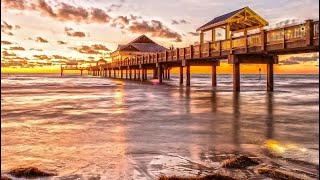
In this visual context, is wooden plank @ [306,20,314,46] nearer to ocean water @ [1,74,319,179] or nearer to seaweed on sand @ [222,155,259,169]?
ocean water @ [1,74,319,179]

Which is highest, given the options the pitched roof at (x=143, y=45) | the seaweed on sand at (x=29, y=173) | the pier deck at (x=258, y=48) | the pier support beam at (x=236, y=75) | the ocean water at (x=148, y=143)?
the pitched roof at (x=143, y=45)

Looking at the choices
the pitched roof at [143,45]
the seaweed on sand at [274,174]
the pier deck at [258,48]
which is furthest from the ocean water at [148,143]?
the pitched roof at [143,45]

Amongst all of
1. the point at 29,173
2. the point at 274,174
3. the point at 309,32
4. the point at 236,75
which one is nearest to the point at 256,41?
the point at 309,32

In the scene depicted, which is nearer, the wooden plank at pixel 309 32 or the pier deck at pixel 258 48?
the wooden plank at pixel 309 32

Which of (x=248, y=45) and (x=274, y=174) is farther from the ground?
(x=248, y=45)

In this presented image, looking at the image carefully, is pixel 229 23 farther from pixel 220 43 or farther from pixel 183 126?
pixel 183 126

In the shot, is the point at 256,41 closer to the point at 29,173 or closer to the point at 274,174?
the point at 274,174

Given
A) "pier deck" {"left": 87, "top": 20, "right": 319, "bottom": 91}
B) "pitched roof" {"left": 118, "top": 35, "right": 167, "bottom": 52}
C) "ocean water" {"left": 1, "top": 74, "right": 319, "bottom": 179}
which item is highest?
"pitched roof" {"left": 118, "top": 35, "right": 167, "bottom": 52}

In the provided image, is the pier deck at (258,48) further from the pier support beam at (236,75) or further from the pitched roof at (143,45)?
the pitched roof at (143,45)

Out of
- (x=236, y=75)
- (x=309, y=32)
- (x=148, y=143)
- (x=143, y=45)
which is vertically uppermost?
(x=143, y=45)

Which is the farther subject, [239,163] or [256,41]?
[256,41]

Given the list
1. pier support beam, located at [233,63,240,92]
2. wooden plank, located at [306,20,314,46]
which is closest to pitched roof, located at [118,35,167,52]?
pier support beam, located at [233,63,240,92]

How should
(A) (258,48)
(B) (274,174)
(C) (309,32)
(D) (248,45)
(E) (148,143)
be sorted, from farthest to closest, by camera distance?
1. (D) (248,45)
2. (A) (258,48)
3. (C) (309,32)
4. (E) (148,143)
5. (B) (274,174)

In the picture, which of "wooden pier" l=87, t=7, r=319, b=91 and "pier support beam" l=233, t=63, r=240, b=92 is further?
"pier support beam" l=233, t=63, r=240, b=92
